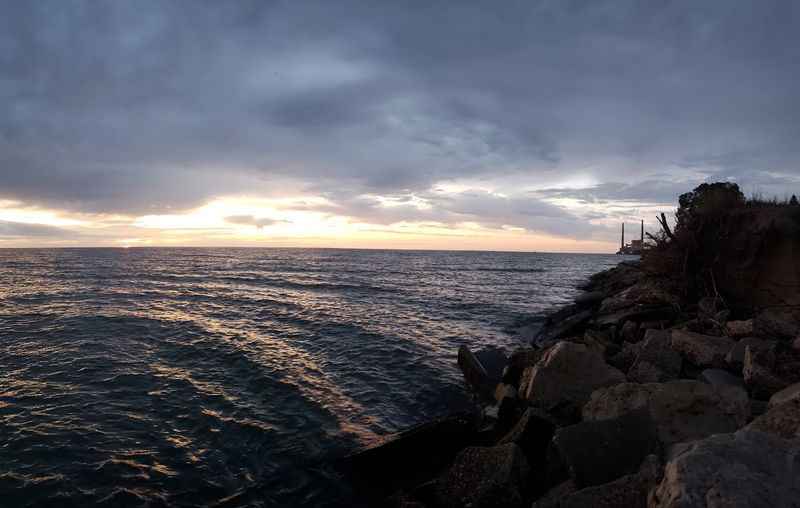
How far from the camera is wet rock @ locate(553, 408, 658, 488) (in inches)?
195

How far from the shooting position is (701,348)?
379 inches

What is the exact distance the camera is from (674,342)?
33.1 ft

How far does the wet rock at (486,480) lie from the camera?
18.8 ft

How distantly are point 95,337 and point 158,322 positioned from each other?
373 centimetres

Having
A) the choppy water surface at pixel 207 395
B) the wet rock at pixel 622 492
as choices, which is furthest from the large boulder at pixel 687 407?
the choppy water surface at pixel 207 395

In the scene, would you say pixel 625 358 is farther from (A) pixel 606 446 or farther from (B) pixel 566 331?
(B) pixel 566 331

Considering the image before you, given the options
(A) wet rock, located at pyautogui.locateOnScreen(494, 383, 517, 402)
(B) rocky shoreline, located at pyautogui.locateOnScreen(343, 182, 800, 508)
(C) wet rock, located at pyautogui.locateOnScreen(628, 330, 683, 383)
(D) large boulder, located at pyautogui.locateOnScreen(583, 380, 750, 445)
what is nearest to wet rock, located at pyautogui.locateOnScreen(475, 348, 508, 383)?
(B) rocky shoreline, located at pyautogui.locateOnScreen(343, 182, 800, 508)

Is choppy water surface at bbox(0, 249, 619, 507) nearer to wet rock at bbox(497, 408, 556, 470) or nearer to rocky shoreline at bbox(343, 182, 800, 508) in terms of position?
rocky shoreline at bbox(343, 182, 800, 508)

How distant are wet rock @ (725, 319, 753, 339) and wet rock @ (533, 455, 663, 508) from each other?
846cm

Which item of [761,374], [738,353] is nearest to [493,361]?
[738,353]

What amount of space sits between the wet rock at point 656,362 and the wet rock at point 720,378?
0.62 metres

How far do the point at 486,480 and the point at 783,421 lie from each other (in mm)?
3692

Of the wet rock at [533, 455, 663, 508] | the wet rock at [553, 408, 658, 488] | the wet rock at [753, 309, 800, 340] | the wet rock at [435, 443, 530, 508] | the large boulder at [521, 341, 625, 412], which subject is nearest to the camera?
the wet rock at [533, 455, 663, 508]

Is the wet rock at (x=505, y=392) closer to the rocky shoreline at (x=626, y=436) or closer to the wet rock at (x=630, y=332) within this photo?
the rocky shoreline at (x=626, y=436)
